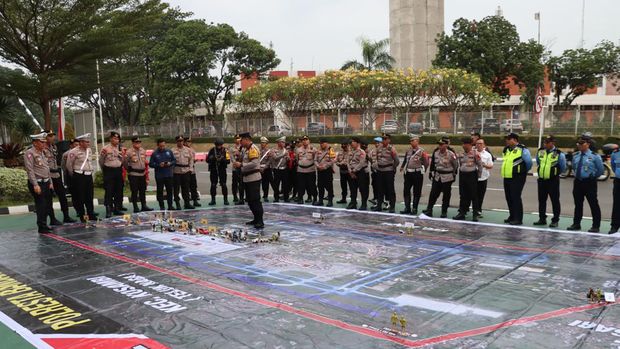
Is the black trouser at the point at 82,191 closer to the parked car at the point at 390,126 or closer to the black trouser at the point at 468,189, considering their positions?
the black trouser at the point at 468,189

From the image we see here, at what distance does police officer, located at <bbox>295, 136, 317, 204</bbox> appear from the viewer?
11.4 metres

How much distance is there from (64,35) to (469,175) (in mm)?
11657

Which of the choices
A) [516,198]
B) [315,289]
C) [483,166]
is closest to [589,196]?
[516,198]

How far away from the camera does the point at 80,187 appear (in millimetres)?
9398

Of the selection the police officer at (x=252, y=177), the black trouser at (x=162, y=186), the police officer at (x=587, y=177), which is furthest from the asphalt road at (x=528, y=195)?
the police officer at (x=252, y=177)

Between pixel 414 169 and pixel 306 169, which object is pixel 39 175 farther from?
pixel 414 169

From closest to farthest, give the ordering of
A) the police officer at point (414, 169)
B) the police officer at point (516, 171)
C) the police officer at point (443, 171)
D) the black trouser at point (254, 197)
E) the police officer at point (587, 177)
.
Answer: the police officer at point (587, 177) → the black trouser at point (254, 197) → the police officer at point (516, 171) → the police officer at point (443, 171) → the police officer at point (414, 169)

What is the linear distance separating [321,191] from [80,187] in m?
5.14

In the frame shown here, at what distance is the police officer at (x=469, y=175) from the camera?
9.16 m

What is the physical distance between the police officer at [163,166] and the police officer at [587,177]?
26.0ft

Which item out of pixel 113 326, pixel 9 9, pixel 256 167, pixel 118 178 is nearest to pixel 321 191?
pixel 256 167

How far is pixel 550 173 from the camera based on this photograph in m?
8.38

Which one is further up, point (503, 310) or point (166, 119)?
point (166, 119)

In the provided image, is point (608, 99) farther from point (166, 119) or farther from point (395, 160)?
point (395, 160)
